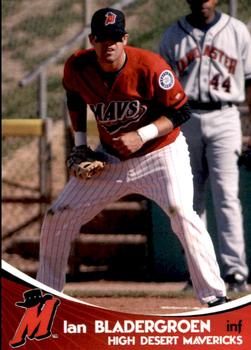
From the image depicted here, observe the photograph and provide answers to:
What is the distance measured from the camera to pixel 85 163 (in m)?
4.86

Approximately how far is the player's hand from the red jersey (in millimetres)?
177

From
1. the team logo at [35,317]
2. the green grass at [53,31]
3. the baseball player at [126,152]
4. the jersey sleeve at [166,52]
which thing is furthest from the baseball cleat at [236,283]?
the green grass at [53,31]

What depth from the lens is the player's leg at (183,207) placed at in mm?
4758

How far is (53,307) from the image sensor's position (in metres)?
4.67

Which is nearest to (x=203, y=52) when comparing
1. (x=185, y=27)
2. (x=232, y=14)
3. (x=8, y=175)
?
(x=185, y=27)

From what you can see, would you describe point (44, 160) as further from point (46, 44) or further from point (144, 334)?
point (144, 334)

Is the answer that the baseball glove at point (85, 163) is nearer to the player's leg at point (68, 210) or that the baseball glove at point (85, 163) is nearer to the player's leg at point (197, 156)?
the player's leg at point (68, 210)

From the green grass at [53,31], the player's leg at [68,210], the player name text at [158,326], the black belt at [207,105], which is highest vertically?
the green grass at [53,31]

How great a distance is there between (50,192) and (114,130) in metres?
2.60

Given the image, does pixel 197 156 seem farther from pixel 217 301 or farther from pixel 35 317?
pixel 35 317

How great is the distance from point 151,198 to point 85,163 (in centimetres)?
29

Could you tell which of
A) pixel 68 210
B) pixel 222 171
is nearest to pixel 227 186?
pixel 222 171

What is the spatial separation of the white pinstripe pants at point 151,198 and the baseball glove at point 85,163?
0.04 metres

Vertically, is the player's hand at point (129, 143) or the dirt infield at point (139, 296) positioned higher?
the player's hand at point (129, 143)
